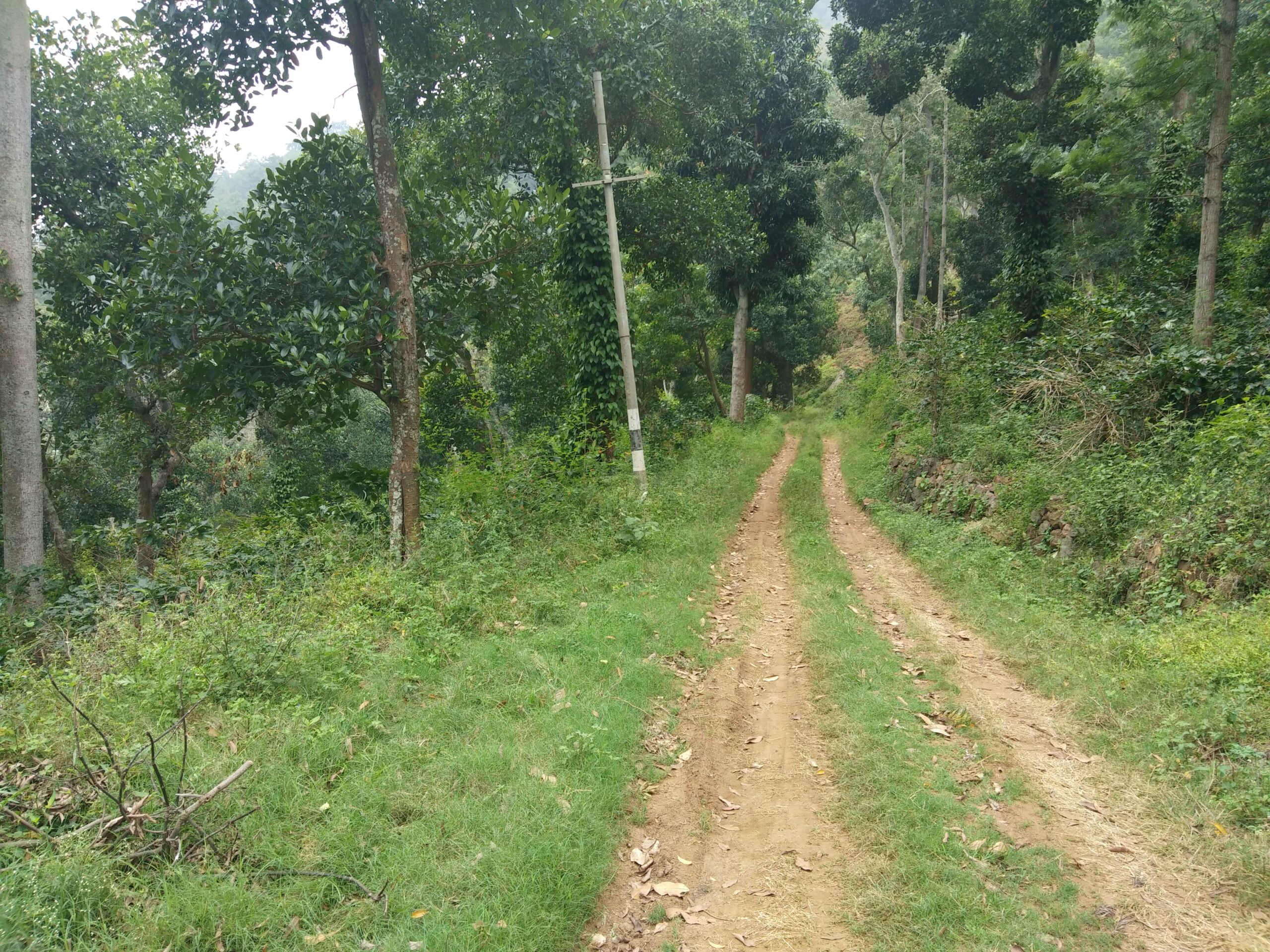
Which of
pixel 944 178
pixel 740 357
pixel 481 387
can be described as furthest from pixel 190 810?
pixel 944 178

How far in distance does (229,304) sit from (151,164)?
21.9 feet

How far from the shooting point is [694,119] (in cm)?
1620

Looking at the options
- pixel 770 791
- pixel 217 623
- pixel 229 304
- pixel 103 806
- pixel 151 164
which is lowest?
pixel 770 791

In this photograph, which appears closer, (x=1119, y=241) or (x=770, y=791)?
(x=770, y=791)

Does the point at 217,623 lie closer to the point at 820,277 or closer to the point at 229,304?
the point at 229,304

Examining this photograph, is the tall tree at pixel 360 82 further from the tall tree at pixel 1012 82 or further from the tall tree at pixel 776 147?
the tall tree at pixel 1012 82

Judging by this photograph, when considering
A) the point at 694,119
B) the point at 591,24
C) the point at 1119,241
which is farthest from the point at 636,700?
the point at 1119,241

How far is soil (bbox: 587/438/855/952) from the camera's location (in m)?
3.58

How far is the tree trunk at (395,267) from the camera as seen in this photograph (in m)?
8.80

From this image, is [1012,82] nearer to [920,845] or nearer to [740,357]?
[740,357]

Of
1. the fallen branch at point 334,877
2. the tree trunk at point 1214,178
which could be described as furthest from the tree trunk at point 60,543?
the tree trunk at point 1214,178

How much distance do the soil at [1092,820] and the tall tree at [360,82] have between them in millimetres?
6843

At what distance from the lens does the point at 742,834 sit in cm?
435

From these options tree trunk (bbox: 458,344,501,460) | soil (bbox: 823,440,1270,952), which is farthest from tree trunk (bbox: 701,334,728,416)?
soil (bbox: 823,440,1270,952)
